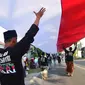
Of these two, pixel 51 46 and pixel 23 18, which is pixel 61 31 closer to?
pixel 51 46

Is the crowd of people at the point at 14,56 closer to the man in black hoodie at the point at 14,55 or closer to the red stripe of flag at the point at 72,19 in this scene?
the man in black hoodie at the point at 14,55

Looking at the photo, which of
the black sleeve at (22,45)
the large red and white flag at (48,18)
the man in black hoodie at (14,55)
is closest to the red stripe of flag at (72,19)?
the large red and white flag at (48,18)

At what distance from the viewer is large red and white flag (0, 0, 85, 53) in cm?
564

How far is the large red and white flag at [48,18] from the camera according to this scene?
222 inches

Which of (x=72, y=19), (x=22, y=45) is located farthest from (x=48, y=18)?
(x=22, y=45)

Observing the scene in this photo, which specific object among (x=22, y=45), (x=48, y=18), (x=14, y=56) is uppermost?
(x=48, y=18)

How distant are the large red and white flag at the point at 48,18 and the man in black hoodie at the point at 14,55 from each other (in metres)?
0.94

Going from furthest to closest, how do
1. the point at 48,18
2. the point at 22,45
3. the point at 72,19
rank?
the point at 72,19
the point at 48,18
the point at 22,45

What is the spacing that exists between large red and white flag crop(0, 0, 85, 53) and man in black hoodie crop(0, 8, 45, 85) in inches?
37.2

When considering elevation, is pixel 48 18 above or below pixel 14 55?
above

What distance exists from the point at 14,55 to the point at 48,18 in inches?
82.6

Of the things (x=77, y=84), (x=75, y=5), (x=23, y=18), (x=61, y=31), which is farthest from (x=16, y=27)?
(x=77, y=84)

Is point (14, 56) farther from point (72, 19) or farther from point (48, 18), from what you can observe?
point (72, 19)

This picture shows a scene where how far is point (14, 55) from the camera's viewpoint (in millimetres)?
4633
